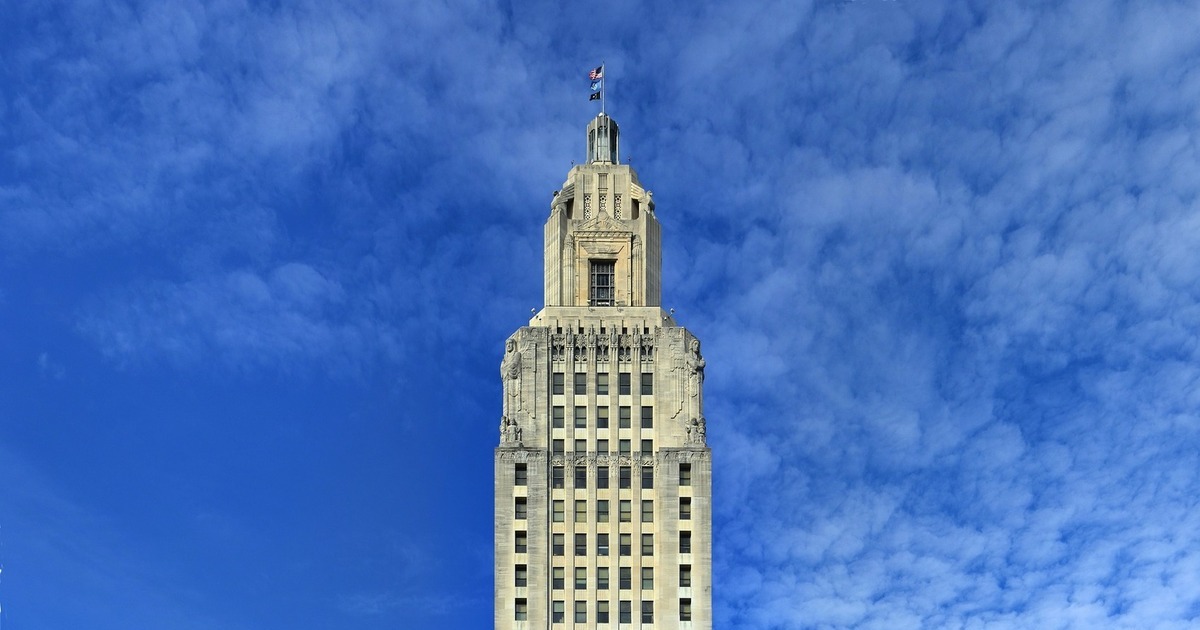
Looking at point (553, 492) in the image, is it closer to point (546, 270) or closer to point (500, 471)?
point (500, 471)

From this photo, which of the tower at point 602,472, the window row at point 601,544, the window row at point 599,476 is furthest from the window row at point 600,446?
the window row at point 601,544

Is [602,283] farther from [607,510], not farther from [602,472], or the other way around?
[607,510]

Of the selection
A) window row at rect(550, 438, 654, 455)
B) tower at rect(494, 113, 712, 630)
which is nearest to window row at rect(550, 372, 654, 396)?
tower at rect(494, 113, 712, 630)

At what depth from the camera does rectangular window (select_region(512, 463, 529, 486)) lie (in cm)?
12394

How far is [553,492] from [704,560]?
37.9ft

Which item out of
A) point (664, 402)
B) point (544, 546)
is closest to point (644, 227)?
point (664, 402)

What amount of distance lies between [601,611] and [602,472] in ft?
31.8

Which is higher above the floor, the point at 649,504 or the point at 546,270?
the point at 546,270

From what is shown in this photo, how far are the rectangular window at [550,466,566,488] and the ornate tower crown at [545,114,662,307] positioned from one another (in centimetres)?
1297

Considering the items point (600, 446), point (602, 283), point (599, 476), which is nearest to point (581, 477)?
point (599, 476)

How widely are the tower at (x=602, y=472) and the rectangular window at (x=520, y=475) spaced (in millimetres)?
70

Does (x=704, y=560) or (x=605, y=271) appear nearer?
(x=704, y=560)

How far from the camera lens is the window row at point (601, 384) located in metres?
126

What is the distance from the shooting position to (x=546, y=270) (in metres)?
133
